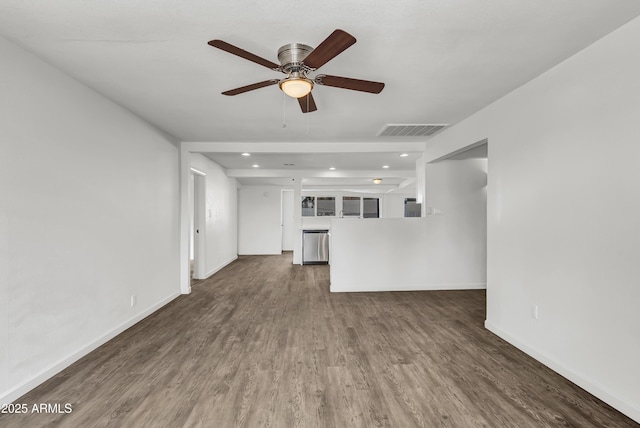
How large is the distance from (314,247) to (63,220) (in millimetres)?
6009

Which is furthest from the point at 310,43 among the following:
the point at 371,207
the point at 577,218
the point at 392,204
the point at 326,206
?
the point at 392,204

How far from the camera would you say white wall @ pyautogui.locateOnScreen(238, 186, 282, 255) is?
991 centimetres

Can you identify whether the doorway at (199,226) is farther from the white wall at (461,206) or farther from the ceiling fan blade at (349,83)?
the ceiling fan blade at (349,83)

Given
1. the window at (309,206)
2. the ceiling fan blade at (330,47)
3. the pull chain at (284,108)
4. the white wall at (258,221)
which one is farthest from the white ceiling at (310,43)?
the window at (309,206)

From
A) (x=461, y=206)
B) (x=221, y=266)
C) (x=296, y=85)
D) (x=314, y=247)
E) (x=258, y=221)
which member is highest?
(x=296, y=85)

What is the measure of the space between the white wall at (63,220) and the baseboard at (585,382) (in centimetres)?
390

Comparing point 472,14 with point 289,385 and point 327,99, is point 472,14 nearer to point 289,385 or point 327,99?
point 327,99

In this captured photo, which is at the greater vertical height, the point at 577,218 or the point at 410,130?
the point at 410,130

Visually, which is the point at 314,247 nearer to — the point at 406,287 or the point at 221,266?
the point at 221,266

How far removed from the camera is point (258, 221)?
32.6 feet

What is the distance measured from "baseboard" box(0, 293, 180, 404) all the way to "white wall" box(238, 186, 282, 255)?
237 inches

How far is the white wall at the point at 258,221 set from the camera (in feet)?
32.5

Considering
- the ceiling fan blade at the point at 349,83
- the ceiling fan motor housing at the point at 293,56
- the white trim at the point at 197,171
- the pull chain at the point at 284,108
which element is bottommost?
the white trim at the point at 197,171

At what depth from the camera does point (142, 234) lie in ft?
12.8
